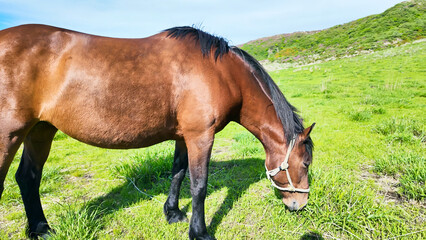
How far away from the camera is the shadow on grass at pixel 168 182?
121 inches

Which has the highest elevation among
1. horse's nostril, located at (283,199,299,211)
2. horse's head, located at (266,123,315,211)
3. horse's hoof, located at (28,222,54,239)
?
horse's head, located at (266,123,315,211)

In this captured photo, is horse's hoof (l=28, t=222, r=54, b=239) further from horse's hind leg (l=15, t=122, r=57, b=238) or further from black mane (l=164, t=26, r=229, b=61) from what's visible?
black mane (l=164, t=26, r=229, b=61)

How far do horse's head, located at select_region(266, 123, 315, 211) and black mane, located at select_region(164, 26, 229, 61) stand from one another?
4.53 feet

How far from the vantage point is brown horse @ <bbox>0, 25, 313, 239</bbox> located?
1902 millimetres

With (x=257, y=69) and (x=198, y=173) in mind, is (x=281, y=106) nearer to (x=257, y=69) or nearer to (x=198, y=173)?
(x=257, y=69)

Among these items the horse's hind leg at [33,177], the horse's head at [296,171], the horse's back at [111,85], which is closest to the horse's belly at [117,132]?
the horse's back at [111,85]

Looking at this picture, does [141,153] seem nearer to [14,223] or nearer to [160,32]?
[14,223]

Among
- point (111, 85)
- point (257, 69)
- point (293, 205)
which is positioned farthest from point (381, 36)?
point (111, 85)

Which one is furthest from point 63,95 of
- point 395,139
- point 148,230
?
point 395,139

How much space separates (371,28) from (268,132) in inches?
2038

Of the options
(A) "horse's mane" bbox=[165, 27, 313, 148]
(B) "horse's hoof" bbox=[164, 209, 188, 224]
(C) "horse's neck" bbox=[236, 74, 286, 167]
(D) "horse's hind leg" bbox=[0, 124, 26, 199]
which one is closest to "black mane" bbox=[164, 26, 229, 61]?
(A) "horse's mane" bbox=[165, 27, 313, 148]

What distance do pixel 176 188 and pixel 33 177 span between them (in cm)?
171

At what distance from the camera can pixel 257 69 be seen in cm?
260

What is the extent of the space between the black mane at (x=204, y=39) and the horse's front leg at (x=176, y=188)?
4.30ft
